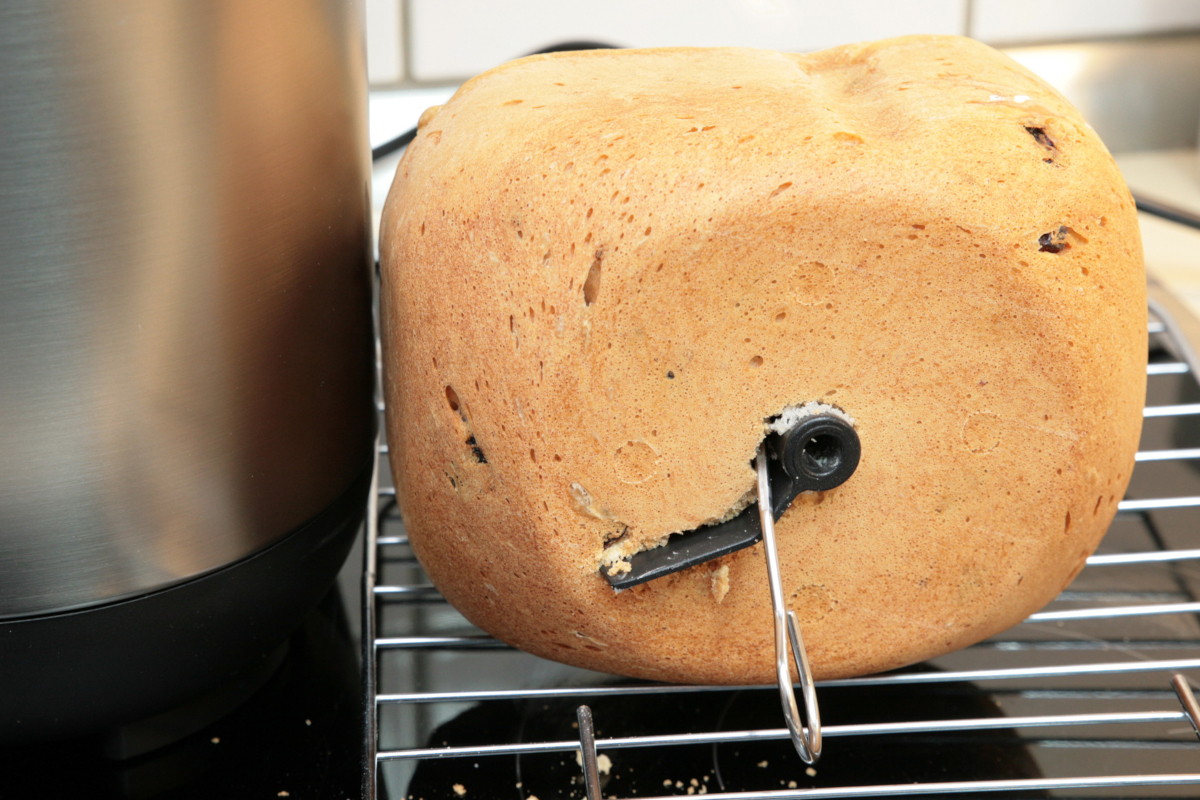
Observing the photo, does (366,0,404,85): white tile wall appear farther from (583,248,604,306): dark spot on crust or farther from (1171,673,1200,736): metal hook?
(1171,673,1200,736): metal hook

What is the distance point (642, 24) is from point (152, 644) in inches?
30.5

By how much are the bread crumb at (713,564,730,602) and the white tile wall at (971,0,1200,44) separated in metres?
0.81

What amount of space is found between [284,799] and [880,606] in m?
0.26

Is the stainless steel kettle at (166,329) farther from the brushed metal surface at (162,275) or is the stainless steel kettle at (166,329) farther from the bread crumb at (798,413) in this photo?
the bread crumb at (798,413)

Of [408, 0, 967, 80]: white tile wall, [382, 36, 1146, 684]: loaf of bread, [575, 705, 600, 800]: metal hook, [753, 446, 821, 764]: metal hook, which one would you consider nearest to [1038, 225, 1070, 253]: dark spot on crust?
[382, 36, 1146, 684]: loaf of bread

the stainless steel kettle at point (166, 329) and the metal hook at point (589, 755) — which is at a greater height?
the stainless steel kettle at point (166, 329)

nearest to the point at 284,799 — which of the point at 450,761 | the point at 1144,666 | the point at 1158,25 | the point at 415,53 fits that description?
the point at 450,761

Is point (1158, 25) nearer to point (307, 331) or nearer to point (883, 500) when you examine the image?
point (883, 500)

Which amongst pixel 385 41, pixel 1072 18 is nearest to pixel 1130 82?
pixel 1072 18

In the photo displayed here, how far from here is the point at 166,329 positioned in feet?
1.16

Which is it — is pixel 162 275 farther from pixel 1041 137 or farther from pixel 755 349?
pixel 1041 137

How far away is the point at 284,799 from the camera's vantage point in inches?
17.6

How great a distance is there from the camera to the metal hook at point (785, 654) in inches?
14.1

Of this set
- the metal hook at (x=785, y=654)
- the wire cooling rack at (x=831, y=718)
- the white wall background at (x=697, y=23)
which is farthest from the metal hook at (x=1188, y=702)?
the white wall background at (x=697, y=23)
